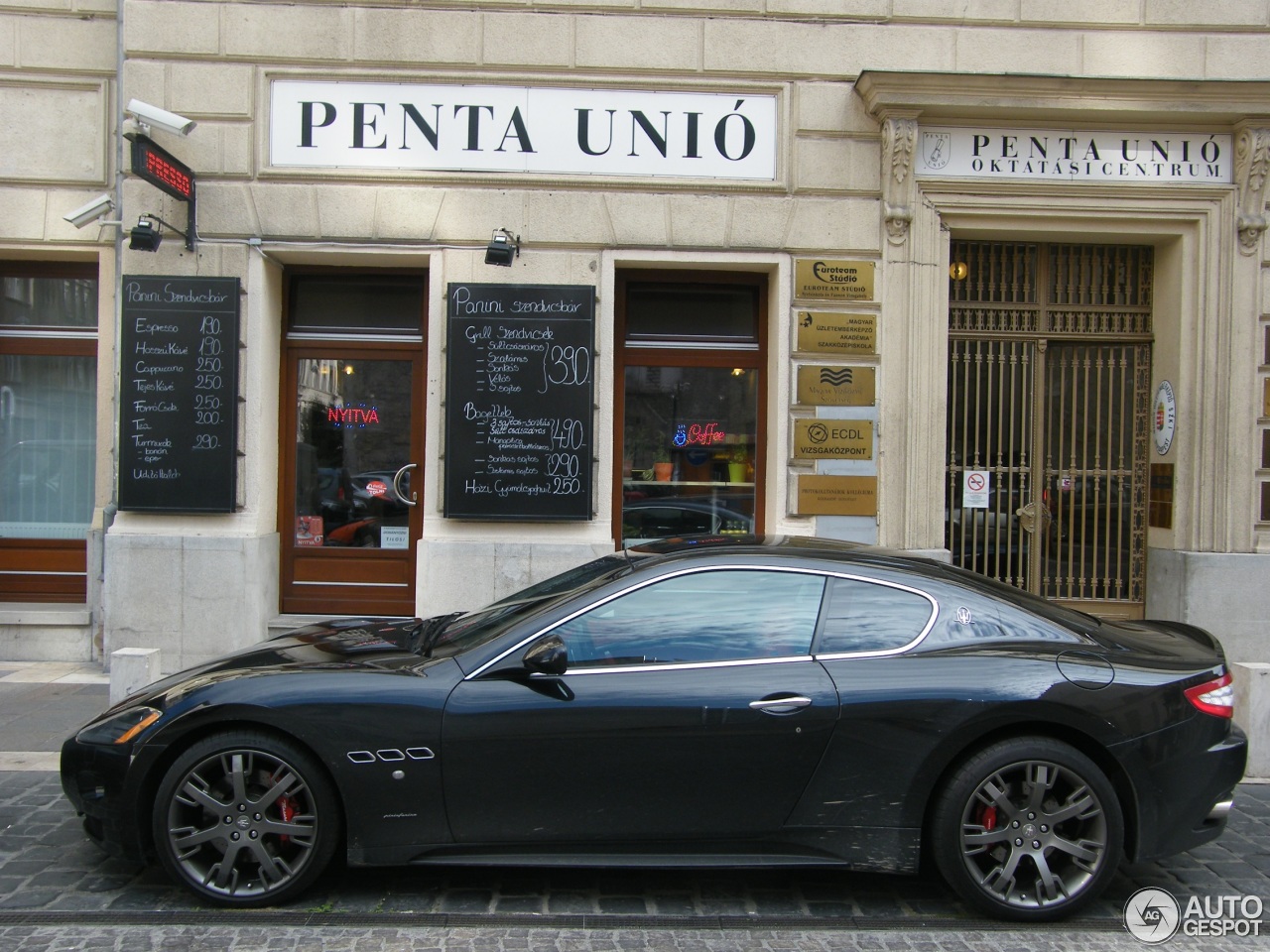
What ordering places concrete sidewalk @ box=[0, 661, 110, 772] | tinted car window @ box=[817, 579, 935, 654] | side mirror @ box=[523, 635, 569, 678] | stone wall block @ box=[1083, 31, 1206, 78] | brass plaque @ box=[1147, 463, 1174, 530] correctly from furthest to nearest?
brass plaque @ box=[1147, 463, 1174, 530], stone wall block @ box=[1083, 31, 1206, 78], concrete sidewalk @ box=[0, 661, 110, 772], tinted car window @ box=[817, 579, 935, 654], side mirror @ box=[523, 635, 569, 678]

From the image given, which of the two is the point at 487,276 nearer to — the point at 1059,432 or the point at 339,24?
the point at 339,24

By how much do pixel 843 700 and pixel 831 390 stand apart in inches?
182

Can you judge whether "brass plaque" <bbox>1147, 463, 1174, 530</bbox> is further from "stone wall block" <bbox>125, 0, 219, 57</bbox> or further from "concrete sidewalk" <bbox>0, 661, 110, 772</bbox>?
"stone wall block" <bbox>125, 0, 219, 57</bbox>

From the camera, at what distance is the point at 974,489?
870 centimetres

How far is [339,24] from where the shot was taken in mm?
8062

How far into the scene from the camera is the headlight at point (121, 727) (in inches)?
157

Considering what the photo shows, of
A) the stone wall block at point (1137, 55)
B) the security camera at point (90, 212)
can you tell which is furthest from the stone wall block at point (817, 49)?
the security camera at point (90, 212)

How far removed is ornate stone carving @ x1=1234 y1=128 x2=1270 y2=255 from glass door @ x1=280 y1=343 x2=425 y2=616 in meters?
6.86

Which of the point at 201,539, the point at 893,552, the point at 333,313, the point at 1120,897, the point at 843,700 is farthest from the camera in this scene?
the point at 333,313

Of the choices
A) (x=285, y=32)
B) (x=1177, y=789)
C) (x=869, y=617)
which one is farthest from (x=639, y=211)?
(x=1177, y=789)

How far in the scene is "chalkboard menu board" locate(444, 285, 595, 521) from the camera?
8.02m

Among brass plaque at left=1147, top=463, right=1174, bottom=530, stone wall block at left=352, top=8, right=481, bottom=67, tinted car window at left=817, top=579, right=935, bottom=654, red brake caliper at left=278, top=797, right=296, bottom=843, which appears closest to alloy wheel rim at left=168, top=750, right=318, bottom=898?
red brake caliper at left=278, top=797, right=296, bottom=843

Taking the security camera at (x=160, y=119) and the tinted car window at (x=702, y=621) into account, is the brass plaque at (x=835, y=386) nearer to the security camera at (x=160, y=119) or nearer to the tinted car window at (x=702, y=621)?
the tinted car window at (x=702, y=621)

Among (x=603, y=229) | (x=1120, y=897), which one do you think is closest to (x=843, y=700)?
(x=1120, y=897)
